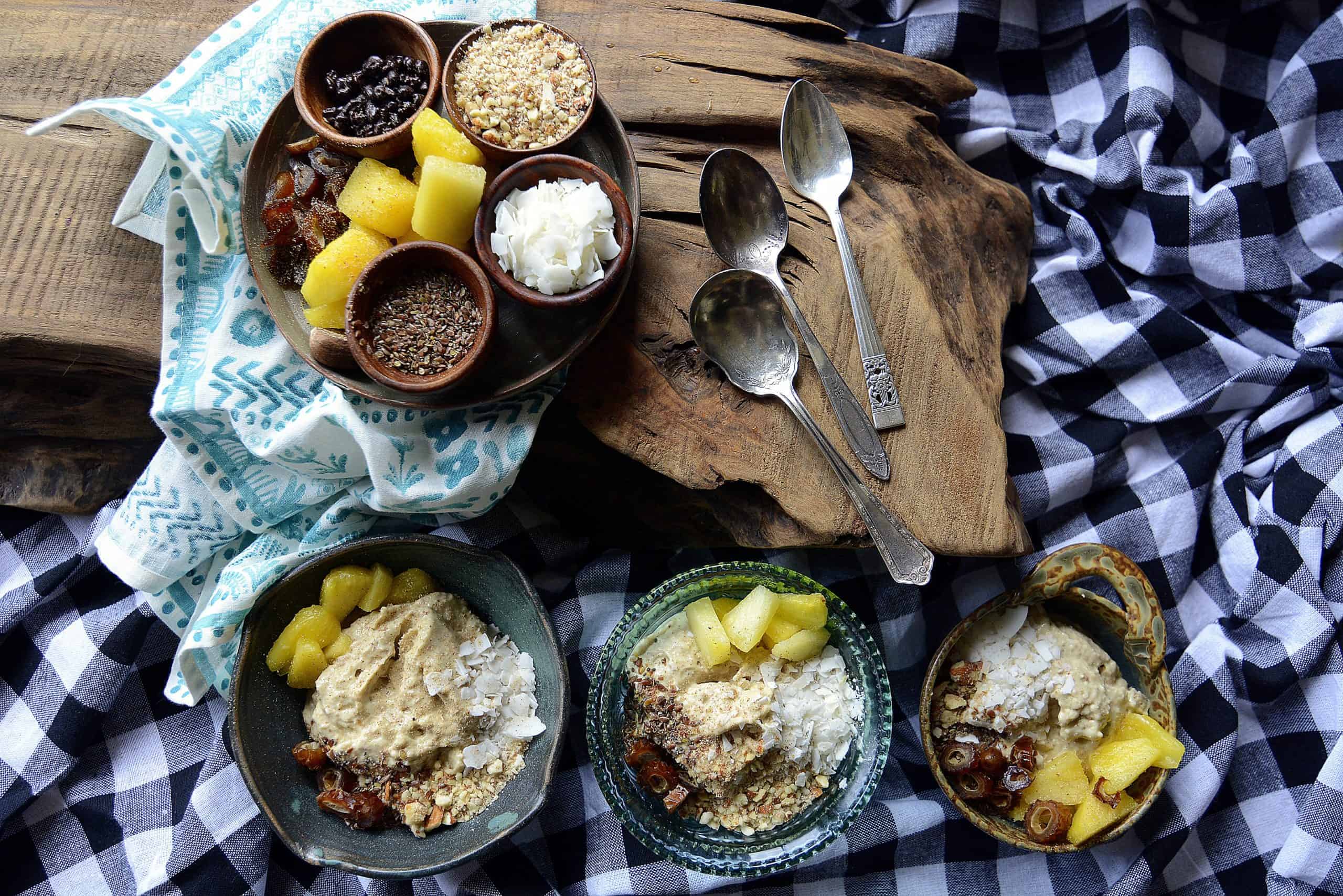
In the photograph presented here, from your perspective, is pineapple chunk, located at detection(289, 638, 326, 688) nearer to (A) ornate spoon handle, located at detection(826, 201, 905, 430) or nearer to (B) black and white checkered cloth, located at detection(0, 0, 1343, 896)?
(B) black and white checkered cloth, located at detection(0, 0, 1343, 896)

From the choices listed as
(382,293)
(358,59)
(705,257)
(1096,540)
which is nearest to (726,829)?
(1096,540)

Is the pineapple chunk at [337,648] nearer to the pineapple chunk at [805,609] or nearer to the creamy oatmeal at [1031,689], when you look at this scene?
the pineapple chunk at [805,609]

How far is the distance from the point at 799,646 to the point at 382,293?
1120 mm

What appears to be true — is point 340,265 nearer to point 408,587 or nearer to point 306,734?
point 408,587

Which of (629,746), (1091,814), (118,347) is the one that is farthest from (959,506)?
(118,347)

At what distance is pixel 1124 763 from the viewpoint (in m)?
2.06

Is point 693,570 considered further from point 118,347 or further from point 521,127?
point 118,347

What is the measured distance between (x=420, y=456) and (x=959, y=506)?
44.2 inches

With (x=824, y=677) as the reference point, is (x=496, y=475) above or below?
above

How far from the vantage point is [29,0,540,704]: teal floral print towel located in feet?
6.43

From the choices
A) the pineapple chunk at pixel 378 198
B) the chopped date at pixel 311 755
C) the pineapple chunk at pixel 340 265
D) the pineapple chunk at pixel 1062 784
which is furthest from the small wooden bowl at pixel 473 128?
the pineapple chunk at pixel 1062 784

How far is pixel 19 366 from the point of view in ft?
6.99

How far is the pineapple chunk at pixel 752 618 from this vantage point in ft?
6.62

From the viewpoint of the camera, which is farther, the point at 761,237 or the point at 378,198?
the point at 761,237
